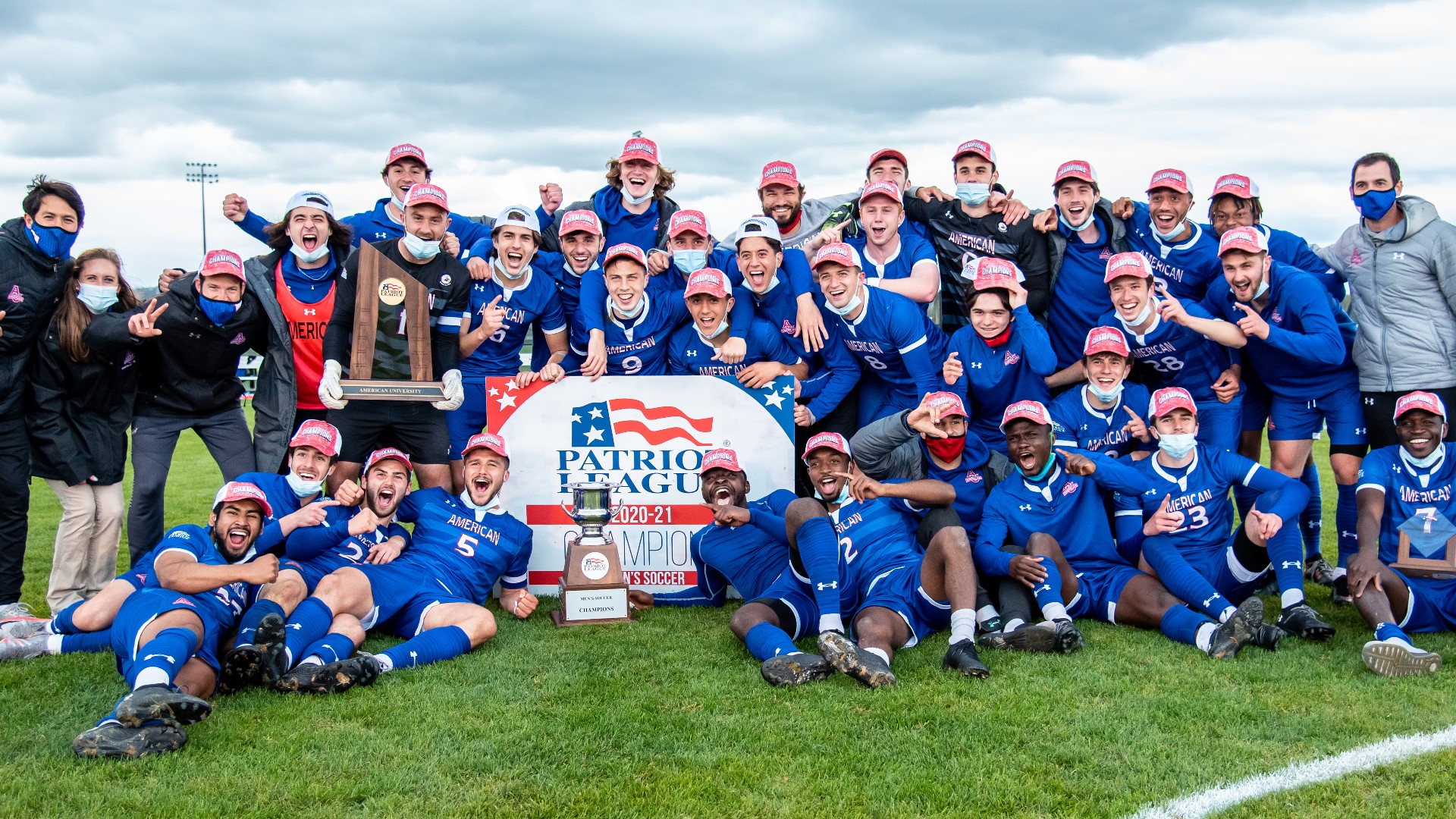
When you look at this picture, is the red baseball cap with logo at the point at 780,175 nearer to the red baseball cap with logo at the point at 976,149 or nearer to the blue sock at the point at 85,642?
the red baseball cap with logo at the point at 976,149

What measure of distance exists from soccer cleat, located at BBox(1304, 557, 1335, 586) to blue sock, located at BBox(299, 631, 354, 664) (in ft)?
18.8

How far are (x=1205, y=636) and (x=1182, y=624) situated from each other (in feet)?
0.55

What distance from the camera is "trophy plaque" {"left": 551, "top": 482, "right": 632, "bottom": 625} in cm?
607

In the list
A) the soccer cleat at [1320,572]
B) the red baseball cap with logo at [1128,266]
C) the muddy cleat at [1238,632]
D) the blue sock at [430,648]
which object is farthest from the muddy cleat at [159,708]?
the soccer cleat at [1320,572]

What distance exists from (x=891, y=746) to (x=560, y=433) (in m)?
3.55

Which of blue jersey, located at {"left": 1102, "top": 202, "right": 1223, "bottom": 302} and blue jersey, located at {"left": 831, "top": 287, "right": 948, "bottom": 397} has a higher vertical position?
blue jersey, located at {"left": 1102, "top": 202, "right": 1223, "bottom": 302}

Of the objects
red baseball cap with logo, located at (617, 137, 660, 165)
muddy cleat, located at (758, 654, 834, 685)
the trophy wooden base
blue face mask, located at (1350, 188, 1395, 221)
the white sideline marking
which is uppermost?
red baseball cap with logo, located at (617, 137, 660, 165)

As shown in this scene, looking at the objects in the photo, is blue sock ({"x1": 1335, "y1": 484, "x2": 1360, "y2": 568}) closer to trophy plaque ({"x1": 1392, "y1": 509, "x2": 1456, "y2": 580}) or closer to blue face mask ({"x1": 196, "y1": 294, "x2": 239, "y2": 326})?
trophy plaque ({"x1": 1392, "y1": 509, "x2": 1456, "y2": 580})

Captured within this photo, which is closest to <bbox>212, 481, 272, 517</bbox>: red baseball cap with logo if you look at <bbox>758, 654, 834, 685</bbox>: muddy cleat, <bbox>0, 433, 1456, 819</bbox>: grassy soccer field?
<bbox>0, 433, 1456, 819</bbox>: grassy soccer field

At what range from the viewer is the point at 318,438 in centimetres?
569

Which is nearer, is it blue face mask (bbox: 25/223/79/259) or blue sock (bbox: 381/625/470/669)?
blue sock (bbox: 381/625/470/669)

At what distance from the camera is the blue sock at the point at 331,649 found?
493 cm

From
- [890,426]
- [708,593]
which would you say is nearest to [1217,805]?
[890,426]

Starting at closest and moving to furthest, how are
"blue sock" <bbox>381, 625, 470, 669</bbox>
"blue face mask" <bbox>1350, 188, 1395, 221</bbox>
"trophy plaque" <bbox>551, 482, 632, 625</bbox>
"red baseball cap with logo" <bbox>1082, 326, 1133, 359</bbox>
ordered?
"blue sock" <bbox>381, 625, 470, 669</bbox>, "trophy plaque" <bbox>551, 482, 632, 625</bbox>, "red baseball cap with logo" <bbox>1082, 326, 1133, 359</bbox>, "blue face mask" <bbox>1350, 188, 1395, 221</bbox>
